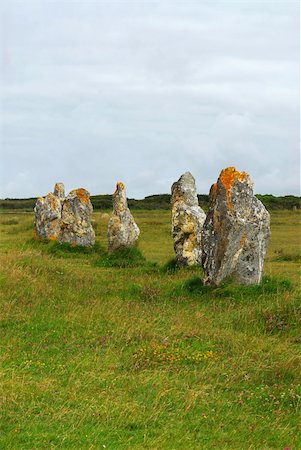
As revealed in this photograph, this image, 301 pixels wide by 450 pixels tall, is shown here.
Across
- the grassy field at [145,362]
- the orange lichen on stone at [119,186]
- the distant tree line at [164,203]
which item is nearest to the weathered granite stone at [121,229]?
the orange lichen on stone at [119,186]

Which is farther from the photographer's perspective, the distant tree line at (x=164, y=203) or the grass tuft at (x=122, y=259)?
the distant tree line at (x=164, y=203)

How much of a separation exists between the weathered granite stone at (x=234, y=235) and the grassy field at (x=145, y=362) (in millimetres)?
610

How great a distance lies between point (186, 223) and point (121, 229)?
3952 millimetres

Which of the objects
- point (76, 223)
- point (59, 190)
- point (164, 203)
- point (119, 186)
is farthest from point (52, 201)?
point (164, 203)

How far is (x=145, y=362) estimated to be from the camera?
11.9 m

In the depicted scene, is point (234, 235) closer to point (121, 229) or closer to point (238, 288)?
point (238, 288)

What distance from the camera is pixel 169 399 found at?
33.2ft

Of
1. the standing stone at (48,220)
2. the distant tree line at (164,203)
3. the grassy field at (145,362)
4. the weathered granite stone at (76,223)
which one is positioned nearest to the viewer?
the grassy field at (145,362)

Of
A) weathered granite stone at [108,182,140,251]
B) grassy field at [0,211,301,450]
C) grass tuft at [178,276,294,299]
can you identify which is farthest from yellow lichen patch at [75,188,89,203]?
grass tuft at [178,276,294,299]

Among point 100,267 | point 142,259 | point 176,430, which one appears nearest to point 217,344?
point 176,430

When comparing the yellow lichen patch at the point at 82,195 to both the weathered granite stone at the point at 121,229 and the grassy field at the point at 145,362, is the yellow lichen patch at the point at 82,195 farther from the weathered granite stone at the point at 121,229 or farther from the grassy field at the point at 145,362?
the grassy field at the point at 145,362

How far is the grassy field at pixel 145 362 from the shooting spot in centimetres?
902

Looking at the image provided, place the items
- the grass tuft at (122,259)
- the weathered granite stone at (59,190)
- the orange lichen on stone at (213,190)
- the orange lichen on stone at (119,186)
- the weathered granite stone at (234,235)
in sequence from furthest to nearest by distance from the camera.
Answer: the weathered granite stone at (59,190) < the orange lichen on stone at (119,186) < the grass tuft at (122,259) < the orange lichen on stone at (213,190) < the weathered granite stone at (234,235)

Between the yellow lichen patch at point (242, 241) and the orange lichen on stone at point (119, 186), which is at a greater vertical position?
the orange lichen on stone at point (119, 186)
